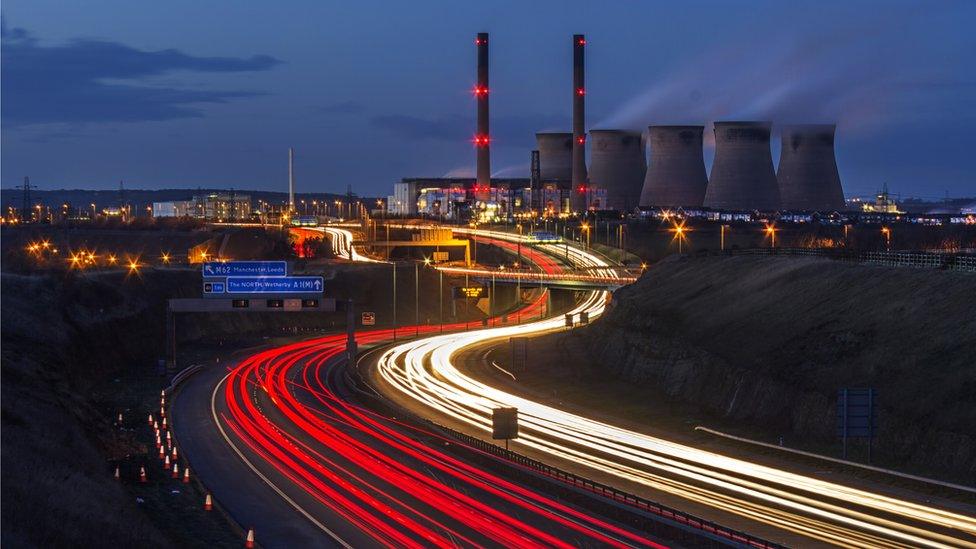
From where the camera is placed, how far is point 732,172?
139 metres

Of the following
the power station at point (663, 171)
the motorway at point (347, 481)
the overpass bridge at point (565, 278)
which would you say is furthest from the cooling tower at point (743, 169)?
the motorway at point (347, 481)

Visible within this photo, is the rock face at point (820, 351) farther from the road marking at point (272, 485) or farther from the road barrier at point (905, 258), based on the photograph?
the road marking at point (272, 485)

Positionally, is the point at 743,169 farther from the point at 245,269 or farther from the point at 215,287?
the point at 215,287

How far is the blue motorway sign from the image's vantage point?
65250mm

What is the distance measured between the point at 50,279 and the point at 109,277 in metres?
10.4

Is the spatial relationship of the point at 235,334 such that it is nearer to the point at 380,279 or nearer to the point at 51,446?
the point at 380,279

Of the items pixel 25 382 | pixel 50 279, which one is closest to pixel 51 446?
pixel 25 382

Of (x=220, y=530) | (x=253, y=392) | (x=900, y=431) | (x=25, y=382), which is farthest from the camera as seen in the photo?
(x=253, y=392)

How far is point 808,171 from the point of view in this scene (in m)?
143

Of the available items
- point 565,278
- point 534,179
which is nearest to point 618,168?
point 534,179

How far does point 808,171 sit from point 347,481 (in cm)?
11769

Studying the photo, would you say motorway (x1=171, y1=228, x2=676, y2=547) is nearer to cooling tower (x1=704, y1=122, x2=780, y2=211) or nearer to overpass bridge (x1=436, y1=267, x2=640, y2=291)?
overpass bridge (x1=436, y1=267, x2=640, y2=291)

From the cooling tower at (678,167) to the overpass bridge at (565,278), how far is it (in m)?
45.3

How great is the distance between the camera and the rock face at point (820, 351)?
3522 cm
